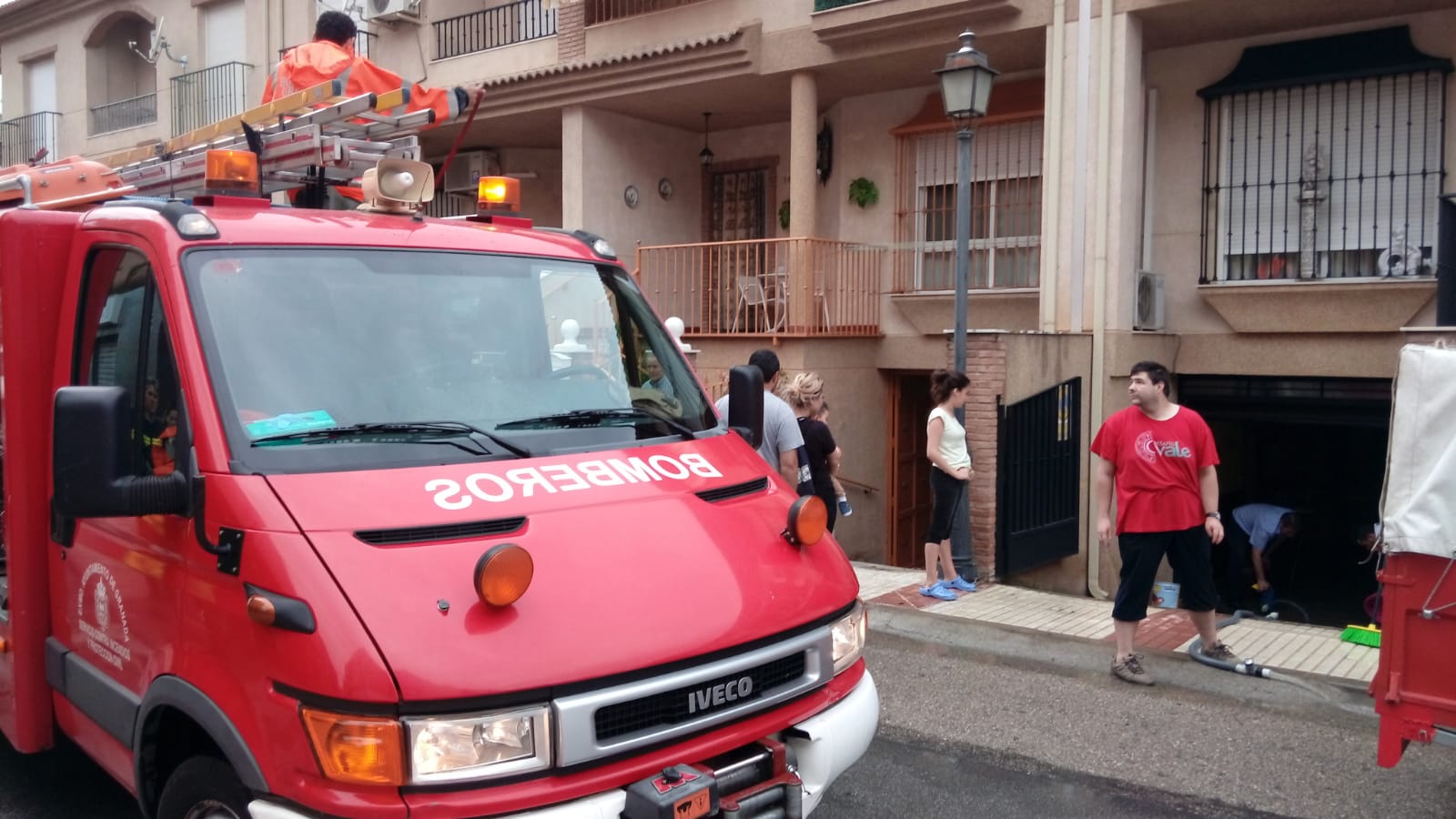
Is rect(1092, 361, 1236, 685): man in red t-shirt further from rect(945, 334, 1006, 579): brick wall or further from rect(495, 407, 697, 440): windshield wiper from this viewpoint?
rect(495, 407, 697, 440): windshield wiper

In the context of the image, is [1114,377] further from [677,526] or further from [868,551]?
[677,526]

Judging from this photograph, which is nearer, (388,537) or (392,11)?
(388,537)

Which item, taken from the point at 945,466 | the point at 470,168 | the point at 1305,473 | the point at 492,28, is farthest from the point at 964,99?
the point at 470,168

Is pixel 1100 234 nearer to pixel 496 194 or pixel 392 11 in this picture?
pixel 496 194

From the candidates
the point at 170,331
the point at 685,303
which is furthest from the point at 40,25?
the point at 170,331

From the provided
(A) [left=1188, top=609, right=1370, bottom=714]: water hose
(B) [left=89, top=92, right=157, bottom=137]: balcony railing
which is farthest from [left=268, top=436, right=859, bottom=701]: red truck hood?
(B) [left=89, top=92, right=157, bottom=137]: balcony railing

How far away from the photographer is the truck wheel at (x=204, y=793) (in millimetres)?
2932

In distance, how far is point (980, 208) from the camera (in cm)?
1262

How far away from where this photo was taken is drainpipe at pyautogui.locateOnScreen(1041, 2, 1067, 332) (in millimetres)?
10812

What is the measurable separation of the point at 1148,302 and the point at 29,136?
66.4 feet

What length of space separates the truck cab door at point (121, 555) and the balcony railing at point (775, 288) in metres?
8.83

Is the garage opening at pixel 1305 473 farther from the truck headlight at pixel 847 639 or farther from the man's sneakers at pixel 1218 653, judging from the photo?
the truck headlight at pixel 847 639

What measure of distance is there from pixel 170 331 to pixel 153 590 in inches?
29.4

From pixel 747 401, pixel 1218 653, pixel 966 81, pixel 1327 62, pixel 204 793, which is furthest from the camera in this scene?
pixel 1327 62
